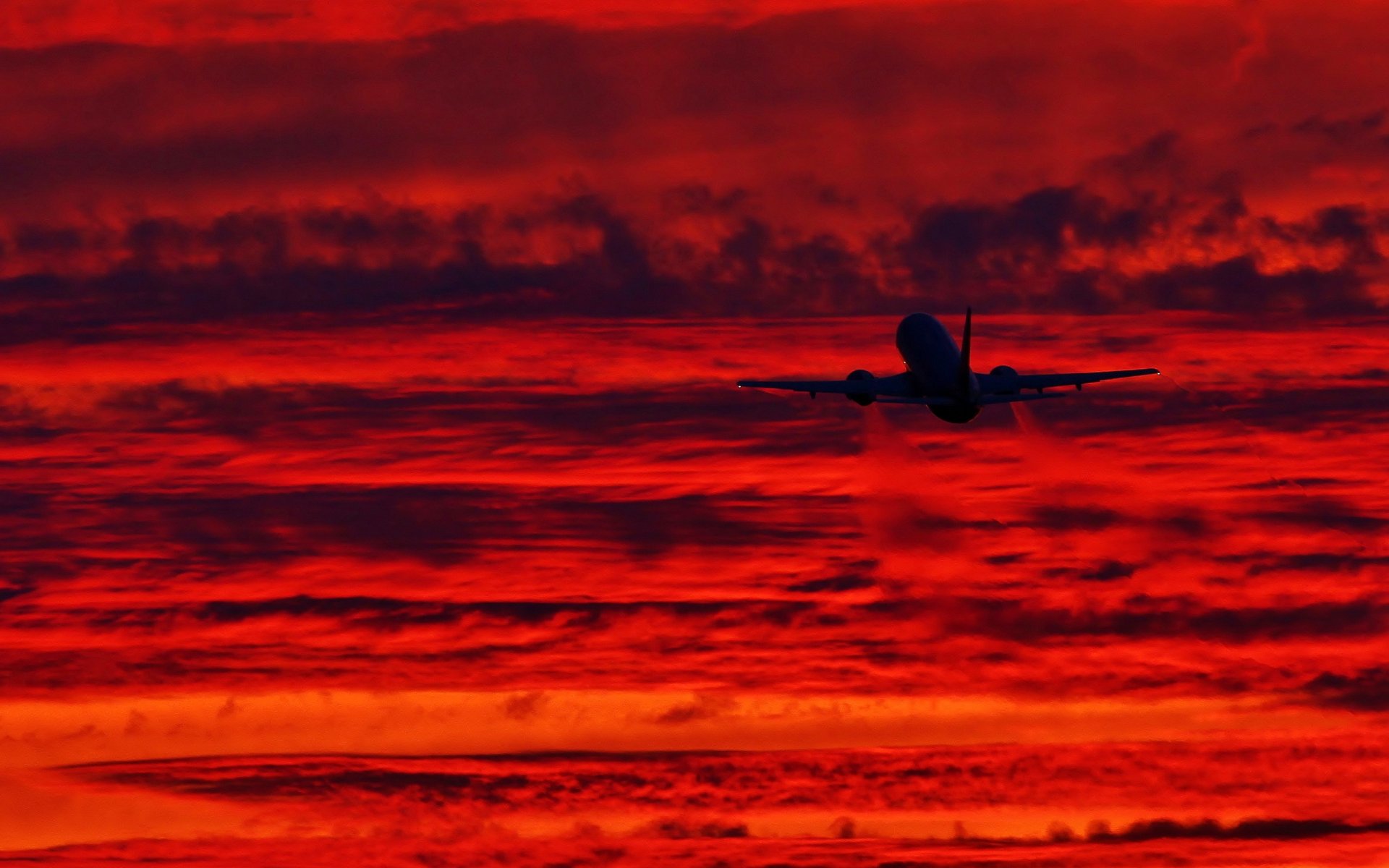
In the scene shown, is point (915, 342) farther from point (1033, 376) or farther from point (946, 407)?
point (946, 407)

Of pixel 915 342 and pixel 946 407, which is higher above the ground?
pixel 915 342

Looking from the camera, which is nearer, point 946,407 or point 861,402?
point 946,407

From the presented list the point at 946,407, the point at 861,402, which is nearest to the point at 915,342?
the point at 861,402

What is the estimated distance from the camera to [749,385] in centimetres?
15238

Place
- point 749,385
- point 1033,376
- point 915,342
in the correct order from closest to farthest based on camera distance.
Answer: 1. point 749,385
2. point 1033,376
3. point 915,342

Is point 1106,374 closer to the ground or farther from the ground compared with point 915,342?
closer to the ground

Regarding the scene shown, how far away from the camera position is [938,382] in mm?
176250

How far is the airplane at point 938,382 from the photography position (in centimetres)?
15250

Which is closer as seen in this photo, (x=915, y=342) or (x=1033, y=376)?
(x=1033, y=376)

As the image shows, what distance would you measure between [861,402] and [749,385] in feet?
61.3

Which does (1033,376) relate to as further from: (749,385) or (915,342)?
(749,385)

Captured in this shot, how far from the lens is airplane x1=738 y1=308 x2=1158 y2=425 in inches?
6004

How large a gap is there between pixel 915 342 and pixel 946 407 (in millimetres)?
30034

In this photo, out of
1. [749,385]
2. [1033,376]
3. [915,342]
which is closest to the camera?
[749,385]
